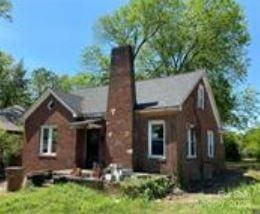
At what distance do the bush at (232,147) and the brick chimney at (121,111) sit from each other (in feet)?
83.0

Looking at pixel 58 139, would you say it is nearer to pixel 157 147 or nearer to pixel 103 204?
pixel 157 147

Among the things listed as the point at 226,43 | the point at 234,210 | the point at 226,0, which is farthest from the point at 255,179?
the point at 226,0

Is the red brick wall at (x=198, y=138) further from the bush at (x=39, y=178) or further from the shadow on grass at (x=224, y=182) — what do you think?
the bush at (x=39, y=178)

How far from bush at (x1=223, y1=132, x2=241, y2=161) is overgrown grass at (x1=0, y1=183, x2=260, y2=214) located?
30.9 metres

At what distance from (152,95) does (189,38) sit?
20346 mm

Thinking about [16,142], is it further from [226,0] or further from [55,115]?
[226,0]

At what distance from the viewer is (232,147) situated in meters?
49.2

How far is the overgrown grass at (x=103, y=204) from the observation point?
1452 centimetres

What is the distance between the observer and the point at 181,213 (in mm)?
14797

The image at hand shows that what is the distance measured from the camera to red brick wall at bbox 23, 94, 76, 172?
2625cm

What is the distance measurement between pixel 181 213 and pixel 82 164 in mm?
12016

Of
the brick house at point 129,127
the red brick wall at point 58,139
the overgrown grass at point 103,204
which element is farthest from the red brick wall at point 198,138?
the red brick wall at point 58,139

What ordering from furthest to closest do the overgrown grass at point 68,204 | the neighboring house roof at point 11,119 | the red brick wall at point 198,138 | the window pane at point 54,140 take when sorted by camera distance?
the neighboring house roof at point 11,119 < the window pane at point 54,140 < the red brick wall at point 198,138 < the overgrown grass at point 68,204

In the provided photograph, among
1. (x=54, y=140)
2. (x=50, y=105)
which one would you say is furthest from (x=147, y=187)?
(x=50, y=105)
